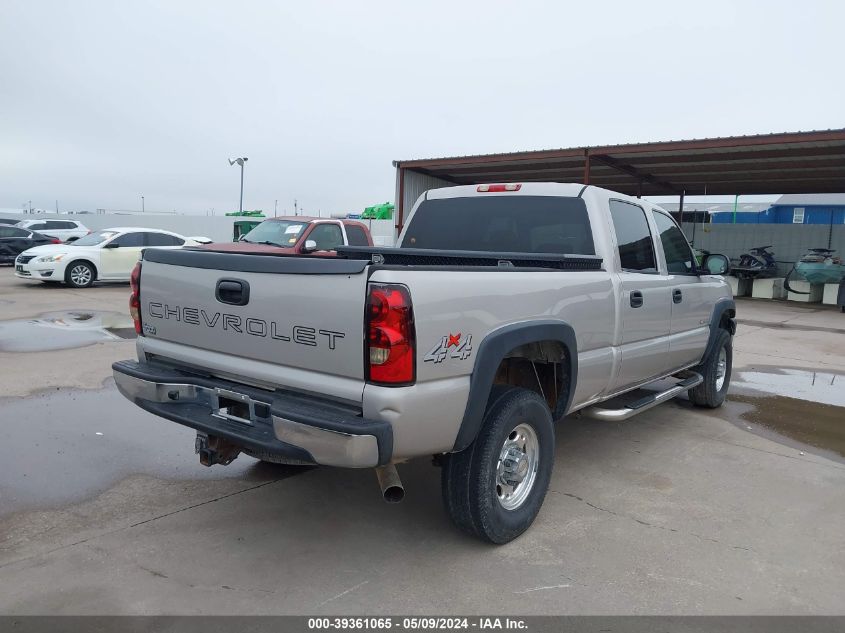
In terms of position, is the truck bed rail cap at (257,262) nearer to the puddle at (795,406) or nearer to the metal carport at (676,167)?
the puddle at (795,406)

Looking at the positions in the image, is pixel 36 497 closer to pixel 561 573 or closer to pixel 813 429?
pixel 561 573

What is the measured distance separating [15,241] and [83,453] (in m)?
20.4

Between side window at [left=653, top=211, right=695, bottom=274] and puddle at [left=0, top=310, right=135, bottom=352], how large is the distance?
714 centimetres

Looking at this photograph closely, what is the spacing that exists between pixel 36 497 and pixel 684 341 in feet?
15.8

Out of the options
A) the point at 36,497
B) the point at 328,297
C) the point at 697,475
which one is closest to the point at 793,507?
the point at 697,475

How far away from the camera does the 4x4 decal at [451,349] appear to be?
2.94m

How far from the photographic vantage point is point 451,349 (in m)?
3.03

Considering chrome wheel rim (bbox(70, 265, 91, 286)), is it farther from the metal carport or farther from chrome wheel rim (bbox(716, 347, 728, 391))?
chrome wheel rim (bbox(716, 347, 728, 391))

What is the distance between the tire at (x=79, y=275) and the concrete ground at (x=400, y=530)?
10.5m

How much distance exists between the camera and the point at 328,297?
2957mm

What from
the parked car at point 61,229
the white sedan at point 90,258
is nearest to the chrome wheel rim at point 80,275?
the white sedan at point 90,258

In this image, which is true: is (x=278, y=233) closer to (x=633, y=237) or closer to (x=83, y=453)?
(x=83, y=453)

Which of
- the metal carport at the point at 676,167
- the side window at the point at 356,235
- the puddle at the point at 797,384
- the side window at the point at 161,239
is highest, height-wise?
the metal carport at the point at 676,167

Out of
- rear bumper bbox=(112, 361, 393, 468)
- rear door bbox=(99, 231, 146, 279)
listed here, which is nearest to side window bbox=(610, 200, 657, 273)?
rear bumper bbox=(112, 361, 393, 468)
